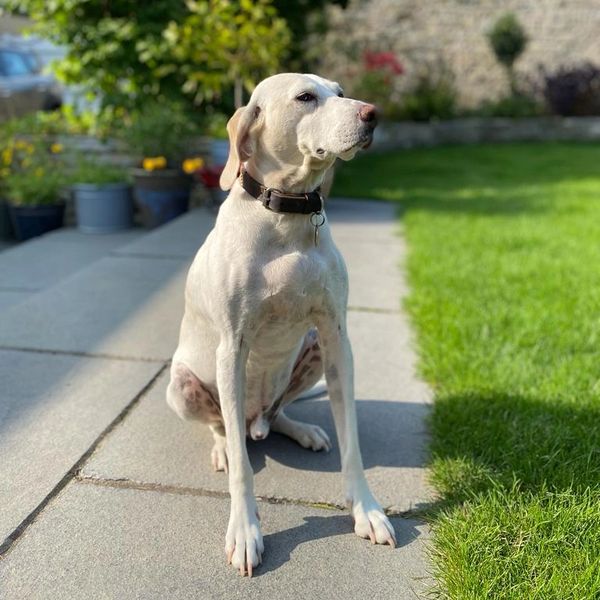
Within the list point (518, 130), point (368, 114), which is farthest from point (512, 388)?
point (518, 130)

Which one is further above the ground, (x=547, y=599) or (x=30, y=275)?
(x=547, y=599)

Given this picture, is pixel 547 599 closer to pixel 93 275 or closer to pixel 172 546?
pixel 172 546

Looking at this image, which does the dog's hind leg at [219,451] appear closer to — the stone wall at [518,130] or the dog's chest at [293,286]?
the dog's chest at [293,286]

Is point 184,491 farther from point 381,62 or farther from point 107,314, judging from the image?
point 381,62

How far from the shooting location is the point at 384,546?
2078mm

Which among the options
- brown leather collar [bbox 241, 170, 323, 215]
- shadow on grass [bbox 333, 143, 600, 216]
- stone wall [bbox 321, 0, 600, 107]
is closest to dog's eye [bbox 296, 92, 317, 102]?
brown leather collar [bbox 241, 170, 323, 215]

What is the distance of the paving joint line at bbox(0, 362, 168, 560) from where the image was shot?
2040 millimetres

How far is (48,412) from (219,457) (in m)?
0.90

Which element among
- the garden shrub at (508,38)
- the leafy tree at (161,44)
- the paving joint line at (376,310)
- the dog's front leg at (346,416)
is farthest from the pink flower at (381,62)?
the dog's front leg at (346,416)

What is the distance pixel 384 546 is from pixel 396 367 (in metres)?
Answer: 1.52

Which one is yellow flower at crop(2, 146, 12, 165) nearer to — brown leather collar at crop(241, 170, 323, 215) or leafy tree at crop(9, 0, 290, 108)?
leafy tree at crop(9, 0, 290, 108)

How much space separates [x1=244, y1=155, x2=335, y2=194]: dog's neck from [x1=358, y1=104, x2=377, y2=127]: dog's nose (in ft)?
0.68

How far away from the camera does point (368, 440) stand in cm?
275

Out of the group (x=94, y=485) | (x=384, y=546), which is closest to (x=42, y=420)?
(x=94, y=485)
